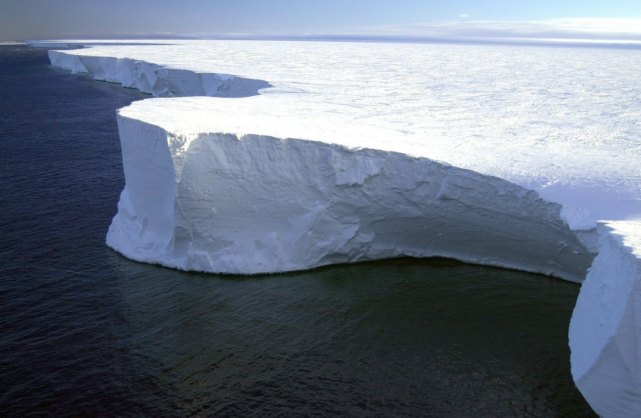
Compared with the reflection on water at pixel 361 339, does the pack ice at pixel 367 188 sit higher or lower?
higher

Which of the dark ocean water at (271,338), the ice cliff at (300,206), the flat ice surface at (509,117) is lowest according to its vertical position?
the dark ocean water at (271,338)

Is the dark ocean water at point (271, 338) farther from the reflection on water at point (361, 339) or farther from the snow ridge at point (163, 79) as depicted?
the snow ridge at point (163, 79)

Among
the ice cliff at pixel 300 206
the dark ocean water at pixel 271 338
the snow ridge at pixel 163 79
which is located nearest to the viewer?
the dark ocean water at pixel 271 338

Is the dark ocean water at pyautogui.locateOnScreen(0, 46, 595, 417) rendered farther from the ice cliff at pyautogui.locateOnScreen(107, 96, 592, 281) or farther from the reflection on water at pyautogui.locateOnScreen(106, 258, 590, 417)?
the ice cliff at pyautogui.locateOnScreen(107, 96, 592, 281)

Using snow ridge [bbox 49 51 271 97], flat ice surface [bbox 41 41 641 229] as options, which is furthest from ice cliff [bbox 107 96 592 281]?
snow ridge [bbox 49 51 271 97]

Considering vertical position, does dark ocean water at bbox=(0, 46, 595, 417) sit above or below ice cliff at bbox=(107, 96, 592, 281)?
below

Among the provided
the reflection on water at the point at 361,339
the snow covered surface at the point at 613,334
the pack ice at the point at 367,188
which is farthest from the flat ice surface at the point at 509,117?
the reflection on water at the point at 361,339
